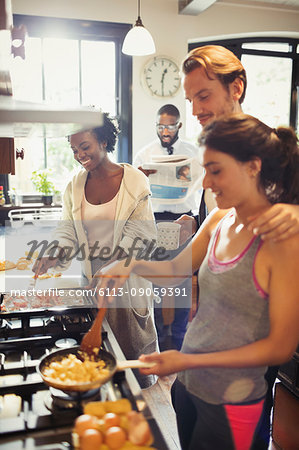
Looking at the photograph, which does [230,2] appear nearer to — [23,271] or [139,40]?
[139,40]

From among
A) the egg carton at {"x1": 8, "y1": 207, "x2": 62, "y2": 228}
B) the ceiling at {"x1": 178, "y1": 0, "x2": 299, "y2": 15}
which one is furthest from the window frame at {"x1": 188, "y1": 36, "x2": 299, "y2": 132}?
the egg carton at {"x1": 8, "y1": 207, "x2": 62, "y2": 228}

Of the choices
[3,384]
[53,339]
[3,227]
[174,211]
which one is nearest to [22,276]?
[53,339]

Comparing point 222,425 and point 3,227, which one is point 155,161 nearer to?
point 3,227

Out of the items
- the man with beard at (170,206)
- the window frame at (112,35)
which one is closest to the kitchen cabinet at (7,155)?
the man with beard at (170,206)

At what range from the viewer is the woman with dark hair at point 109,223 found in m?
1.89

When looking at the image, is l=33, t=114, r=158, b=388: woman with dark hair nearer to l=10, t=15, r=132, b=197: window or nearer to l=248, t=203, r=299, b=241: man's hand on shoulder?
l=248, t=203, r=299, b=241: man's hand on shoulder

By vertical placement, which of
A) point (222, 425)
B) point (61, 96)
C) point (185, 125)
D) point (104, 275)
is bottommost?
point (222, 425)

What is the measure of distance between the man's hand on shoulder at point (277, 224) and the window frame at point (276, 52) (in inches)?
160

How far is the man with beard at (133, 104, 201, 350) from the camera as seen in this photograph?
3.21 metres

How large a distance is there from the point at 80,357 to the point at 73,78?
385cm

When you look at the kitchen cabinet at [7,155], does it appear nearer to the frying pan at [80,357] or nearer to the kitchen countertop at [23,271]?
the kitchen countertop at [23,271]

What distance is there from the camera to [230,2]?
4582mm

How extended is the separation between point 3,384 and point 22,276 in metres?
1.17

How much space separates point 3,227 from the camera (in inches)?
153
